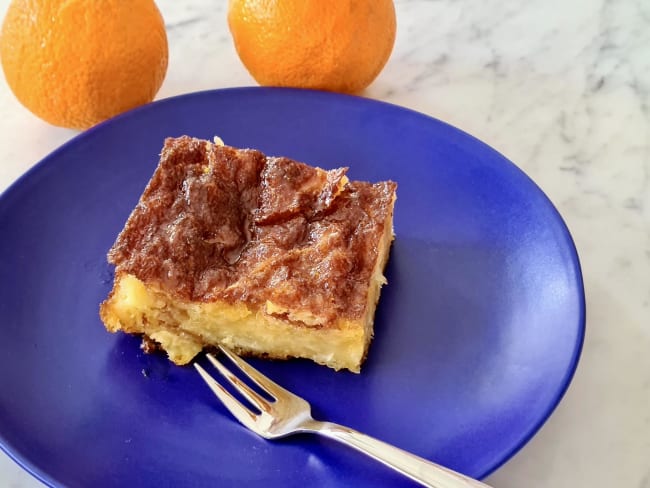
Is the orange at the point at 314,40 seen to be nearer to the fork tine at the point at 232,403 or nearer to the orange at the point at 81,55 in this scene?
the orange at the point at 81,55

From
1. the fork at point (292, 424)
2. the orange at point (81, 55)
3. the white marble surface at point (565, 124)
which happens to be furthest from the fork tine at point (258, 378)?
the orange at point (81, 55)

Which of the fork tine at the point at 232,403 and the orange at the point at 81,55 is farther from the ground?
the orange at the point at 81,55

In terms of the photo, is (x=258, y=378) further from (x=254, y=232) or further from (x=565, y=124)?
(x=565, y=124)

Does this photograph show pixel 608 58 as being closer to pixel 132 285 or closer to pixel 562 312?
pixel 562 312

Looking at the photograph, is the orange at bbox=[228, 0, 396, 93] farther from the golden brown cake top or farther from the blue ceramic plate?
the golden brown cake top

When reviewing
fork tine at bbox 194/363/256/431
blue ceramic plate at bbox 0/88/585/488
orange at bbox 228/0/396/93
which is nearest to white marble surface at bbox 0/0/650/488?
blue ceramic plate at bbox 0/88/585/488

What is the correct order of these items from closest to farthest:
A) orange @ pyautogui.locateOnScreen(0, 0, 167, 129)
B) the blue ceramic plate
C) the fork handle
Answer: the fork handle → the blue ceramic plate → orange @ pyautogui.locateOnScreen(0, 0, 167, 129)

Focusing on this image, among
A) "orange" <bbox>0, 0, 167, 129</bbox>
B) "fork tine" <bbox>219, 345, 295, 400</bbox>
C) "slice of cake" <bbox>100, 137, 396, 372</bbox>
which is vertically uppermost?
"orange" <bbox>0, 0, 167, 129</bbox>
